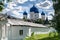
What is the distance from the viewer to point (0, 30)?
19.0 m

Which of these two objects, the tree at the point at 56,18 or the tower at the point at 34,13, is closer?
the tree at the point at 56,18

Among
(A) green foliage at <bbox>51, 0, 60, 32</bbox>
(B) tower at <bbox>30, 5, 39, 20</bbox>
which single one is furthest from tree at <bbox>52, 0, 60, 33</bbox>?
(B) tower at <bbox>30, 5, 39, 20</bbox>

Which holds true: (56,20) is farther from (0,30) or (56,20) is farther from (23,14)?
(23,14)

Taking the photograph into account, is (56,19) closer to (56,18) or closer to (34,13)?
(56,18)

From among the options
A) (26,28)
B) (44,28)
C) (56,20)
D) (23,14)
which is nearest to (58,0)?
(56,20)

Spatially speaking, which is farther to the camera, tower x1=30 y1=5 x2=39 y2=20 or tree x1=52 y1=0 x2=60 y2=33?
tower x1=30 y1=5 x2=39 y2=20

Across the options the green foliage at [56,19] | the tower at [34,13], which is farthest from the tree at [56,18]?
the tower at [34,13]

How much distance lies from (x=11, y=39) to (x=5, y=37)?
1.36 metres

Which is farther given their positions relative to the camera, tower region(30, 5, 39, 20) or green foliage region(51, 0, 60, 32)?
tower region(30, 5, 39, 20)

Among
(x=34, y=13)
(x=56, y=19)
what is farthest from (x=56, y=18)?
(x=34, y=13)

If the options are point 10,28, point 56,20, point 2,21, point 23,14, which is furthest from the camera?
point 23,14

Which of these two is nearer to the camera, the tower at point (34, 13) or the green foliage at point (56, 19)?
the green foliage at point (56, 19)

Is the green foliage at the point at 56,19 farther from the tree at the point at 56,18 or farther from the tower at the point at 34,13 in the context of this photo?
the tower at the point at 34,13

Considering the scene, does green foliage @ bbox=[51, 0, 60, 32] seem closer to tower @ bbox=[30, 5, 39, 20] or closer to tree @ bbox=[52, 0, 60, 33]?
tree @ bbox=[52, 0, 60, 33]
